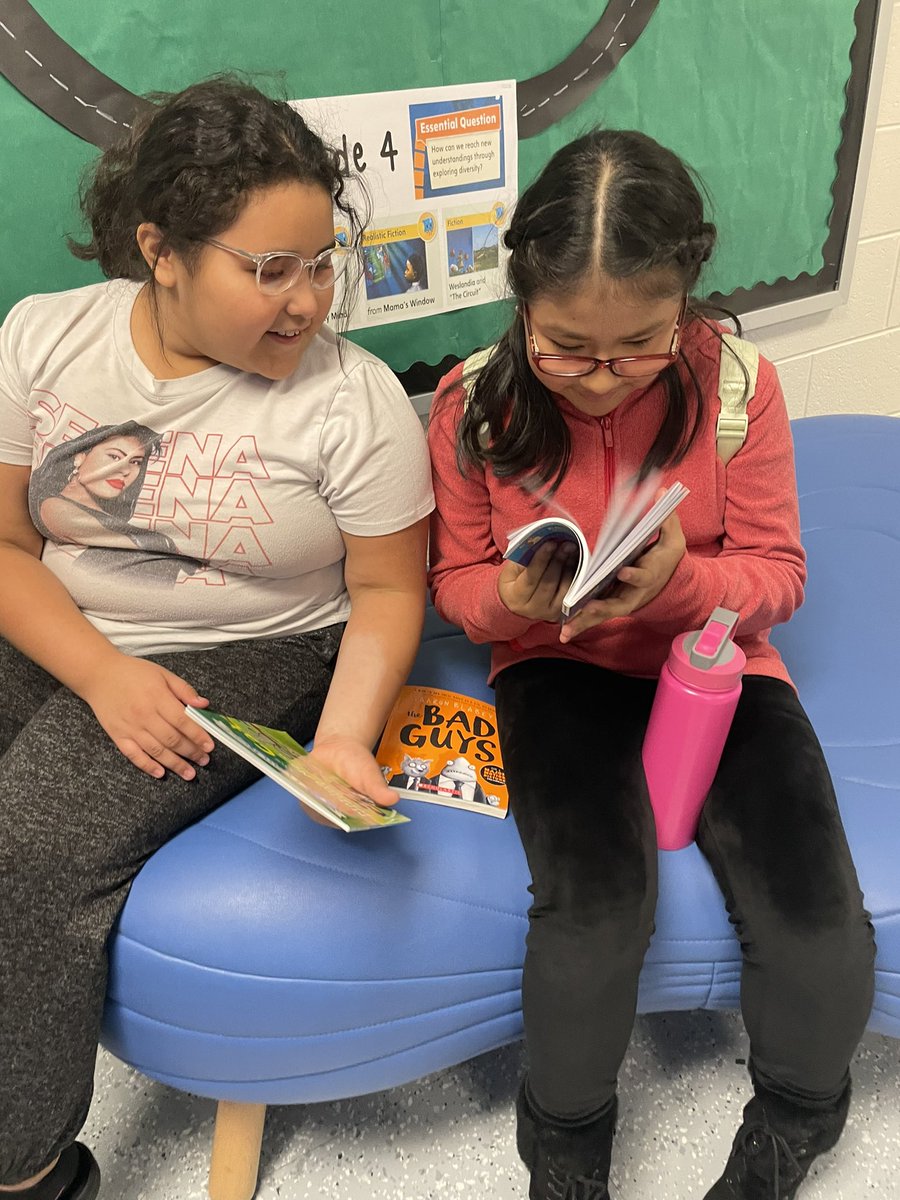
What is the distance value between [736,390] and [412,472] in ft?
1.12

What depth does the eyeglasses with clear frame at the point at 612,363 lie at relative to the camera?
842mm

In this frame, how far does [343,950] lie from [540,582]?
0.37 metres

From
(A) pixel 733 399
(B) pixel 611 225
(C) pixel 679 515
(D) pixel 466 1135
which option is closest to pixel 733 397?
(A) pixel 733 399

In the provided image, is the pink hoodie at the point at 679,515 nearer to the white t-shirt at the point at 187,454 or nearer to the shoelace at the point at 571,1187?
the white t-shirt at the point at 187,454

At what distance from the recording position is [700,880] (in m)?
0.92

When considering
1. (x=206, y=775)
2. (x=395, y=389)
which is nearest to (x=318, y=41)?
(x=395, y=389)

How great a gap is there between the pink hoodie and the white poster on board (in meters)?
0.32

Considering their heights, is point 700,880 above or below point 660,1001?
above

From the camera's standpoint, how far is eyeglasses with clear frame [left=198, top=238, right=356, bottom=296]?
81 centimetres

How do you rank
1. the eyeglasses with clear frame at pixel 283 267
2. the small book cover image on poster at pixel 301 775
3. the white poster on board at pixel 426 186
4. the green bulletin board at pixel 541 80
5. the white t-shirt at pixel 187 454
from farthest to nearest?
the white poster on board at pixel 426 186, the green bulletin board at pixel 541 80, the white t-shirt at pixel 187 454, the eyeglasses with clear frame at pixel 283 267, the small book cover image on poster at pixel 301 775

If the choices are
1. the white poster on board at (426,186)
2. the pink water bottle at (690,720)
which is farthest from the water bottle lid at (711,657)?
the white poster on board at (426,186)

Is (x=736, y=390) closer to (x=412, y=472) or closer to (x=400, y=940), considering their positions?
(x=412, y=472)

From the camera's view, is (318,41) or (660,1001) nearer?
(660,1001)

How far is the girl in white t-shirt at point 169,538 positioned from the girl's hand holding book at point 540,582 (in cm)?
14
